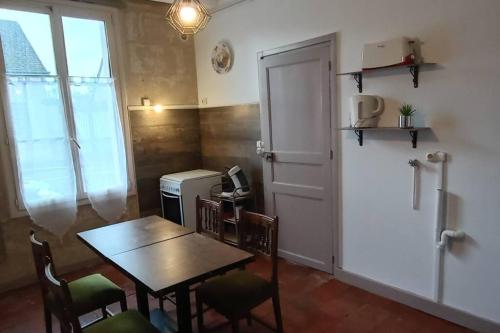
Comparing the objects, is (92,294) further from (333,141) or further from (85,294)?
(333,141)

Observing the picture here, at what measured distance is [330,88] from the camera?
115 inches

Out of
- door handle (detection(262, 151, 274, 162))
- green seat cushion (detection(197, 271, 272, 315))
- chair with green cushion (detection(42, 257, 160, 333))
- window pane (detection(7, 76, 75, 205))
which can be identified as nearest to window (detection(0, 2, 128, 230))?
window pane (detection(7, 76, 75, 205))

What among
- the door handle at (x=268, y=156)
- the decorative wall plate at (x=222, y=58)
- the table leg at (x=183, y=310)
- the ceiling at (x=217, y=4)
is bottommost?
the table leg at (x=183, y=310)

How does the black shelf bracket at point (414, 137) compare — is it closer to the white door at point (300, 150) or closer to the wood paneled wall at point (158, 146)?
the white door at point (300, 150)

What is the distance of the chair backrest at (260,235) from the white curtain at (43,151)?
1965mm

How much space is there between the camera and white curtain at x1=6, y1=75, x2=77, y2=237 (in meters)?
3.10

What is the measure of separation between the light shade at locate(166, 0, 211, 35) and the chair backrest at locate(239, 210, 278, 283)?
1.16 m

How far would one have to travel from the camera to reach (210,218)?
8.89 ft

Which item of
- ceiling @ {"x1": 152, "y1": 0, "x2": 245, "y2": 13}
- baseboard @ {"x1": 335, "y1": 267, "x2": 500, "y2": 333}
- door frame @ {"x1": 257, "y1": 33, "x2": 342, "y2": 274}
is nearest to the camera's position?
baseboard @ {"x1": 335, "y1": 267, "x2": 500, "y2": 333}

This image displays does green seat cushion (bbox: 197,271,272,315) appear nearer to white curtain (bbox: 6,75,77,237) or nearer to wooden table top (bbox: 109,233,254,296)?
wooden table top (bbox: 109,233,254,296)

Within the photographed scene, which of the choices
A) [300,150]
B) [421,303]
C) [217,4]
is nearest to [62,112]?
[217,4]

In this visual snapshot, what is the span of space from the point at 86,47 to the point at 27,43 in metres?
0.52

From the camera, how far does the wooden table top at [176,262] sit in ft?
5.64


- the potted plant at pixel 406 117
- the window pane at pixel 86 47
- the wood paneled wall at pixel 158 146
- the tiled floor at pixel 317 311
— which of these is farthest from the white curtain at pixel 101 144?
the potted plant at pixel 406 117
